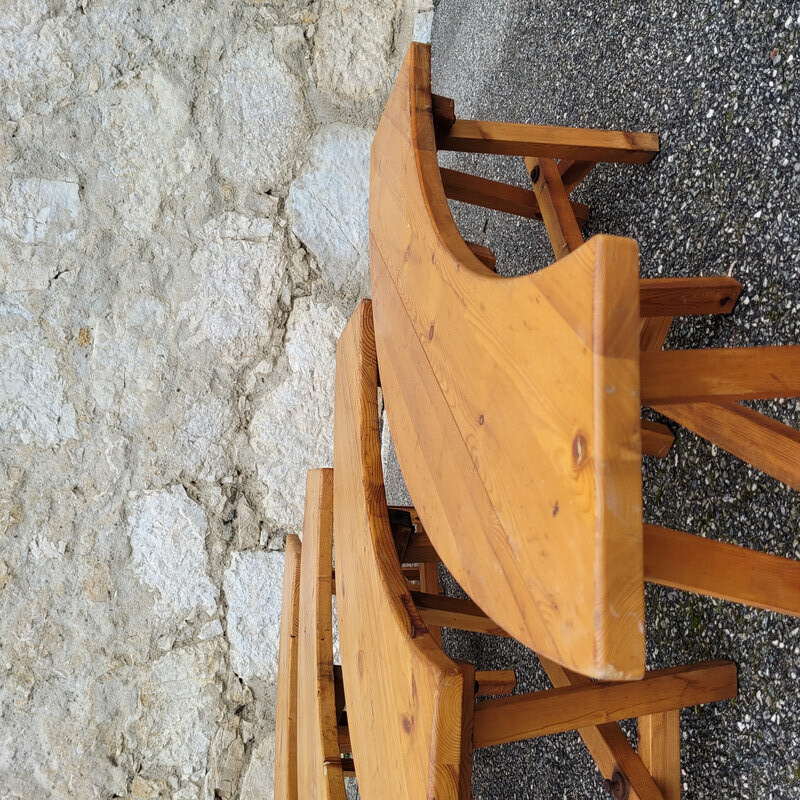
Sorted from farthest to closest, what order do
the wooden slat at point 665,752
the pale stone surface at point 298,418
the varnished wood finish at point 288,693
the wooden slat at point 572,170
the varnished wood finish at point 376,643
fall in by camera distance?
the pale stone surface at point 298,418
the varnished wood finish at point 288,693
the wooden slat at point 572,170
the wooden slat at point 665,752
the varnished wood finish at point 376,643

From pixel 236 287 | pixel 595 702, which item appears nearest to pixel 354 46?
pixel 236 287

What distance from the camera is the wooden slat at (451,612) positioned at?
145cm

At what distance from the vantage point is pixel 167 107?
8.52 feet

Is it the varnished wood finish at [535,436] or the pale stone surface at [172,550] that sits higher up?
the varnished wood finish at [535,436]

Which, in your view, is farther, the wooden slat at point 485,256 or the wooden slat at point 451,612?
the wooden slat at point 451,612

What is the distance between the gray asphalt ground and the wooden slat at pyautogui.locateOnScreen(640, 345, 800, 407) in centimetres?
42

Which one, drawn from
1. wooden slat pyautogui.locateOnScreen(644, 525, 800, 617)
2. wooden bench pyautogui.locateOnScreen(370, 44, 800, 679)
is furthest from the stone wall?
wooden slat pyautogui.locateOnScreen(644, 525, 800, 617)

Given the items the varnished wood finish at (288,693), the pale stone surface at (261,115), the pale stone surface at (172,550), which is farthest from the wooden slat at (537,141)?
the pale stone surface at (172,550)

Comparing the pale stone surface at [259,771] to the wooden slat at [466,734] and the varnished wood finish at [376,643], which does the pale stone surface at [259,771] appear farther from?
the wooden slat at [466,734]

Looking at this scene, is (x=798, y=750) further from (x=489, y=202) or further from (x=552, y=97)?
(x=552, y=97)

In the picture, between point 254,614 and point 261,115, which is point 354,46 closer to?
point 261,115

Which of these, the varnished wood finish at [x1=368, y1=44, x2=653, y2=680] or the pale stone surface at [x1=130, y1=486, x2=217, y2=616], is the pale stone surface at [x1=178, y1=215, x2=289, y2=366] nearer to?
the pale stone surface at [x1=130, y1=486, x2=217, y2=616]

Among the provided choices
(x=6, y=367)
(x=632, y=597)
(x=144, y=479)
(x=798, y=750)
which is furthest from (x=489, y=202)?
(x=6, y=367)

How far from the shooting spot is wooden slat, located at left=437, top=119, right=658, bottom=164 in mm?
1283
